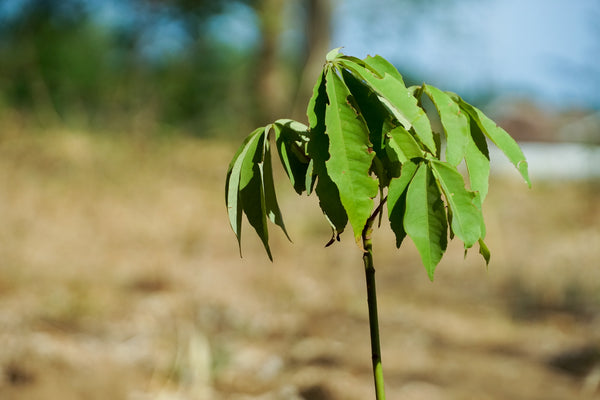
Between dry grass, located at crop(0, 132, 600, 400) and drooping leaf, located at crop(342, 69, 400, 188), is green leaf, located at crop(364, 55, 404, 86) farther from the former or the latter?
dry grass, located at crop(0, 132, 600, 400)

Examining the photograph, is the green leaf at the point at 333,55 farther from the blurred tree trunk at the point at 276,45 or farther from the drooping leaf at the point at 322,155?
the blurred tree trunk at the point at 276,45

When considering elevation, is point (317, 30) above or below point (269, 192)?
above

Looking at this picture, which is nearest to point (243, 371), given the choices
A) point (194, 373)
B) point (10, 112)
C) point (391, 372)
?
point (194, 373)

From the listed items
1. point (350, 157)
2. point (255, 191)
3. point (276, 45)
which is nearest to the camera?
point (350, 157)

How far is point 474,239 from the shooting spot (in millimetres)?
711

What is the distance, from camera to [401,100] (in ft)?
2.38

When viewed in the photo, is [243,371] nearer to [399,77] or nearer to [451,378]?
[451,378]

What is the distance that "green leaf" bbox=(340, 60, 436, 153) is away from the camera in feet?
2.37

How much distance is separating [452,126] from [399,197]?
0.11 meters

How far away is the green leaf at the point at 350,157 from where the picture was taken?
0.72 meters

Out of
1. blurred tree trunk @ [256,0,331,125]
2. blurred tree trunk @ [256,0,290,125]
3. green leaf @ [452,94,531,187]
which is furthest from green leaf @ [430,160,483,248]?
blurred tree trunk @ [256,0,290,125]

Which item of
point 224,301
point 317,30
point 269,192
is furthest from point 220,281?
point 317,30

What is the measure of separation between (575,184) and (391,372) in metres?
9.34

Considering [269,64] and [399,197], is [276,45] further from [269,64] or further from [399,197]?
[399,197]
